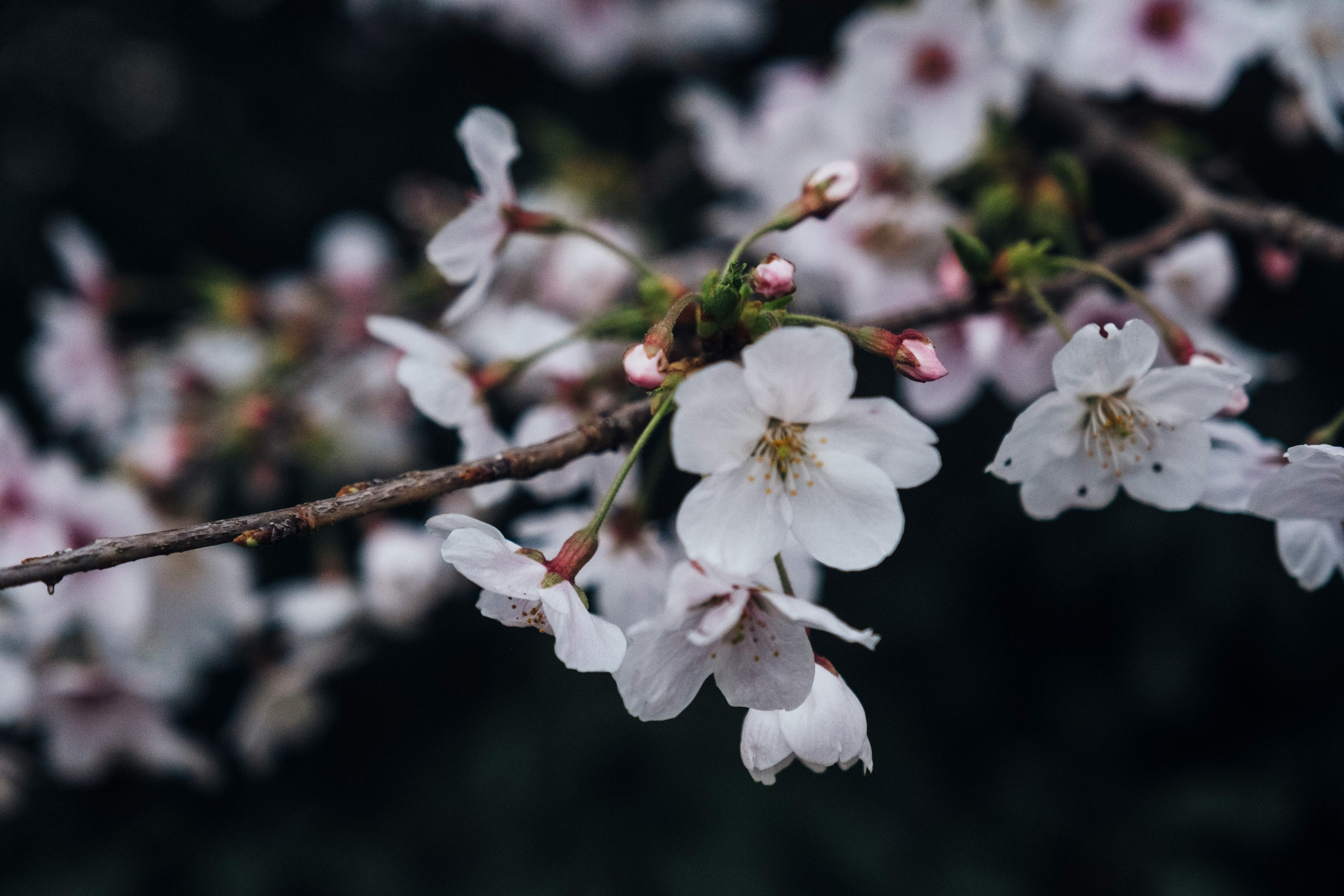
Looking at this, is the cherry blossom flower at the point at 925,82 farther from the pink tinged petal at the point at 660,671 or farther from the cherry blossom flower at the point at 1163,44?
the pink tinged petal at the point at 660,671

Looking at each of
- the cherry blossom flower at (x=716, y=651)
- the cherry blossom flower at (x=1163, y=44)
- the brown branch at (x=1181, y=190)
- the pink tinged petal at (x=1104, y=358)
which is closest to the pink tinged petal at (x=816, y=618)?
the cherry blossom flower at (x=716, y=651)

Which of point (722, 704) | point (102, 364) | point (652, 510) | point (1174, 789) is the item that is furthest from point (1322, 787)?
point (102, 364)

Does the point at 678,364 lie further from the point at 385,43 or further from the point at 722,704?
the point at 385,43

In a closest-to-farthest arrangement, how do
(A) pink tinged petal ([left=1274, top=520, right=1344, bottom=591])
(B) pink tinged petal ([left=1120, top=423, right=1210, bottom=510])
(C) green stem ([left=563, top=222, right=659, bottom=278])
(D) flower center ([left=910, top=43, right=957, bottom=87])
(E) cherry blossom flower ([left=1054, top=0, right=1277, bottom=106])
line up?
(B) pink tinged petal ([left=1120, top=423, right=1210, bottom=510]), (A) pink tinged petal ([left=1274, top=520, right=1344, bottom=591]), (C) green stem ([left=563, top=222, right=659, bottom=278]), (E) cherry blossom flower ([left=1054, top=0, right=1277, bottom=106]), (D) flower center ([left=910, top=43, right=957, bottom=87])

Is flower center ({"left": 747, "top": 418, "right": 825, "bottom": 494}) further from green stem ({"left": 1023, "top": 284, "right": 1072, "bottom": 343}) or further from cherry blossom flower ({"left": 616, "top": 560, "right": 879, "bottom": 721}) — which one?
green stem ({"left": 1023, "top": 284, "right": 1072, "bottom": 343})

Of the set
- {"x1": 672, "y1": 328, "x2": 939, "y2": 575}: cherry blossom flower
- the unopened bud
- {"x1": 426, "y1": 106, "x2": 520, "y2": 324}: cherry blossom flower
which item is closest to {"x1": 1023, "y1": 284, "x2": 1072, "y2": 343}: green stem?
the unopened bud
